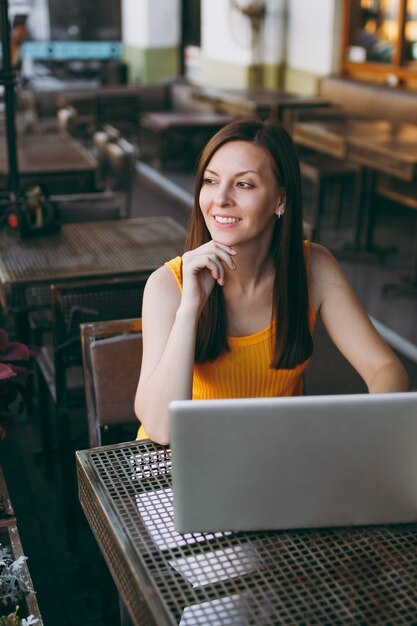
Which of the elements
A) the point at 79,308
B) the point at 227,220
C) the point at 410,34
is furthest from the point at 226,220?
the point at 410,34

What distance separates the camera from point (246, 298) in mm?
1738

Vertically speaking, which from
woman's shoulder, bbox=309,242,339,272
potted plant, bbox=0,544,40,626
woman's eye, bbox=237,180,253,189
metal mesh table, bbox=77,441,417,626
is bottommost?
potted plant, bbox=0,544,40,626

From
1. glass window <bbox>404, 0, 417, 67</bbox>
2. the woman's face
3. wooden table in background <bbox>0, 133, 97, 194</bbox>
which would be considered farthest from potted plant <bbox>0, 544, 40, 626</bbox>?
glass window <bbox>404, 0, 417, 67</bbox>

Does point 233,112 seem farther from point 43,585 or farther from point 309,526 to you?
point 309,526

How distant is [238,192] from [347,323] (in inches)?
15.7

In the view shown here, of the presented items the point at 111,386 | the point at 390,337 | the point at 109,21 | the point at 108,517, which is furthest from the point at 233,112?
the point at 109,21

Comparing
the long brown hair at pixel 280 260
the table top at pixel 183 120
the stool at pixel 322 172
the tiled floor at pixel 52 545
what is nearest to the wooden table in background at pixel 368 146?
the stool at pixel 322 172

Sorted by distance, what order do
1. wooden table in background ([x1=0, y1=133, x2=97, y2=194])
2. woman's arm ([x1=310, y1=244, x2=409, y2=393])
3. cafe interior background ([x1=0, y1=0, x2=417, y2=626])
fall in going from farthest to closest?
wooden table in background ([x1=0, y1=133, x2=97, y2=194]), cafe interior background ([x1=0, y1=0, x2=417, y2=626]), woman's arm ([x1=310, y1=244, x2=409, y2=393])

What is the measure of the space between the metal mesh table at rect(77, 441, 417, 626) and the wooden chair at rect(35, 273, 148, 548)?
1.12 m

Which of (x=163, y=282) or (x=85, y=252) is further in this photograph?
Result: (x=85, y=252)

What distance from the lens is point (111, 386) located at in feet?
6.66

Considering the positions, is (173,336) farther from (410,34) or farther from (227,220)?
(410,34)

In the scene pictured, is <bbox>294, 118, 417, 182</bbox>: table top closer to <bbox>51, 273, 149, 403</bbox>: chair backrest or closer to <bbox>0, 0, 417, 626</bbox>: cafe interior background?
<bbox>0, 0, 417, 626</bbox>: cafe interior background

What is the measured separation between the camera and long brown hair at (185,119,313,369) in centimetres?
165
